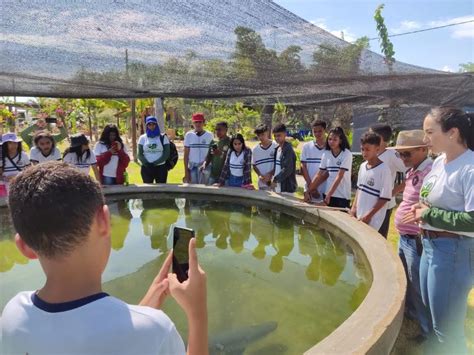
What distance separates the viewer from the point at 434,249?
229cm

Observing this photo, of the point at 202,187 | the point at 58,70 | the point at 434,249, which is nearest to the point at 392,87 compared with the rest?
the point at 434,249

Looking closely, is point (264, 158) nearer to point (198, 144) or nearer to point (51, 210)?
point (198, 144)

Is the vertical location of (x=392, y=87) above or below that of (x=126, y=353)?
above

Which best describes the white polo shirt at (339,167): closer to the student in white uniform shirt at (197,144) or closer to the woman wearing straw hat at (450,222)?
the woman wearing straw hat at (450,222)

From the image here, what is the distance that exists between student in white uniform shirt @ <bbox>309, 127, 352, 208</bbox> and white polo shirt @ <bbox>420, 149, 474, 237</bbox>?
6.55 feet

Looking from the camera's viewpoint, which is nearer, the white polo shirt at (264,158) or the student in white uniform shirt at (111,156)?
the white polo shirt at (264,158)

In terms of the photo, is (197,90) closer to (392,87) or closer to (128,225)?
(128,225)

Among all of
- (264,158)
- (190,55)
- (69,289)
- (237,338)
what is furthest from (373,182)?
(69,289)

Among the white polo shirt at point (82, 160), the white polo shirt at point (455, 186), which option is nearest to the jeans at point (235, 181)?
the white polo shirt at point (82, 160)

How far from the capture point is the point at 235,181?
5941mm

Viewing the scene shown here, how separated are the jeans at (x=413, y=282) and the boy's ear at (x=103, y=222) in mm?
2538

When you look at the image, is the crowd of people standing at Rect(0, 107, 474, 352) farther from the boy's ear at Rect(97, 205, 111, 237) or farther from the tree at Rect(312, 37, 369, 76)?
the boy's ear at Rect(97, 205, 111, 237)

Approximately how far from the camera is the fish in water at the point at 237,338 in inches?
95.8

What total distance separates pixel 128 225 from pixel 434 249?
3807mm
